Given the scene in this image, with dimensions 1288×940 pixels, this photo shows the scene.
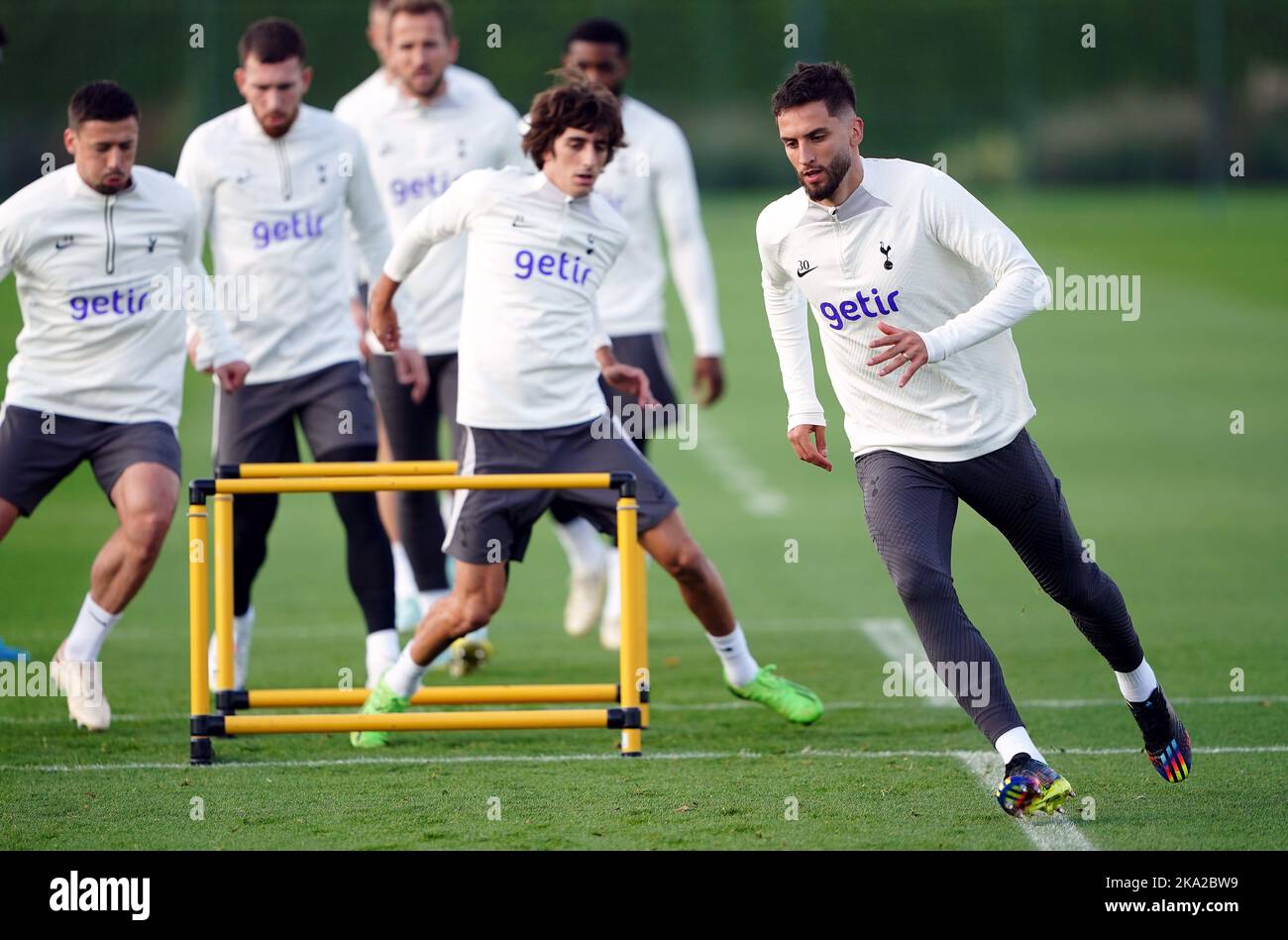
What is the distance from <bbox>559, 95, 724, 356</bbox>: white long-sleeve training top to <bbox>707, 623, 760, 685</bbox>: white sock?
210 centimetres

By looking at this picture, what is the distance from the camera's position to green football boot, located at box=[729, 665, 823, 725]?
714 centimetres

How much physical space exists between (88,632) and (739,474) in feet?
29.2

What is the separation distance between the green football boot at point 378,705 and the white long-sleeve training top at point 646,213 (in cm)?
259

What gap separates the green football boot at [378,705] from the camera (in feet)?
22.4

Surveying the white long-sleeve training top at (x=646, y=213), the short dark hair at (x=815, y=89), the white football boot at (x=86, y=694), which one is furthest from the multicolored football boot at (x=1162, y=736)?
the white football boot at (x=86, y=694)

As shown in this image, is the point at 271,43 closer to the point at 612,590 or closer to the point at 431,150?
the point at 431,150

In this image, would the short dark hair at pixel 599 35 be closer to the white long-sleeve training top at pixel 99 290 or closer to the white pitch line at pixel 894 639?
the white long-sleeve training top at pixel 99 290

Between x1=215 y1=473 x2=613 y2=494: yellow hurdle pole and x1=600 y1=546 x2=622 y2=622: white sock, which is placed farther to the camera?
x1=600 y1=546 x2=622 y2=622: white sock

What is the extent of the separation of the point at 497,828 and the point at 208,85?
31.8 meters

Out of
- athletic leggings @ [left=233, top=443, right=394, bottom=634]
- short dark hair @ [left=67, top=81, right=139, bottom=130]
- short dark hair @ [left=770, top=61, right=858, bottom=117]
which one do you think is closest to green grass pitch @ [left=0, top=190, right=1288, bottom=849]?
athletic leggings @ [left=233, top=443, right=394, bottom=634]

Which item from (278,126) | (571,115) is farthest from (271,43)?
(571,115)

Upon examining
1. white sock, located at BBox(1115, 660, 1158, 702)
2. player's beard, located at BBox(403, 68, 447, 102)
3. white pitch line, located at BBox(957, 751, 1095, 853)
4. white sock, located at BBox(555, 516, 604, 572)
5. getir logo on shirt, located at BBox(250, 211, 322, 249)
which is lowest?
white pitch line, located at BBox(957, 751, 1095, 853)

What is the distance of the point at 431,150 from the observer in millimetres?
8602

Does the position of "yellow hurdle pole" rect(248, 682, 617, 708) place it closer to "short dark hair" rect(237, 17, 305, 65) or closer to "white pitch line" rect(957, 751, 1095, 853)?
"white pitch line" rect(957, 751, 1095, 853)
